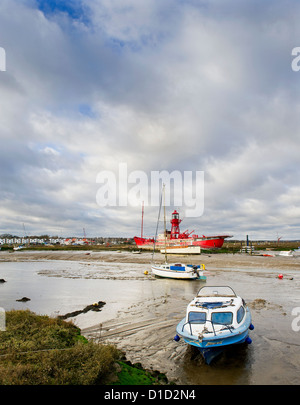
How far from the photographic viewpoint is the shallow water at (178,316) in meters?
10.1

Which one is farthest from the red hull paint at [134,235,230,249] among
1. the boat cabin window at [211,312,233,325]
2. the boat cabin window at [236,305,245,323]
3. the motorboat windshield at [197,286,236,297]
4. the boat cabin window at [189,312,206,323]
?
the boat cabin window at [211,312,233,325]

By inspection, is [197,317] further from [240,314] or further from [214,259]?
[214,259]

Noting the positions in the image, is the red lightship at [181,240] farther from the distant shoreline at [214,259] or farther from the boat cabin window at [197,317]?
the boat cabin window at [197,317]

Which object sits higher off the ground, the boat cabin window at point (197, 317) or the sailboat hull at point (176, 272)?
the boat cabin window at point (197, 317)

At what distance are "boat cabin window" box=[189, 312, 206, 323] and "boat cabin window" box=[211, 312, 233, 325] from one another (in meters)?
0.40

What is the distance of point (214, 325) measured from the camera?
11133mm

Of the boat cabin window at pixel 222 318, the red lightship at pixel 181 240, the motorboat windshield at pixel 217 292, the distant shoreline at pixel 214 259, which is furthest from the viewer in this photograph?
the red lightship at pixel 181 240

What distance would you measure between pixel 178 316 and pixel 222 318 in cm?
669

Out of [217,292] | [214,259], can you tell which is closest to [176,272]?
[217,292]

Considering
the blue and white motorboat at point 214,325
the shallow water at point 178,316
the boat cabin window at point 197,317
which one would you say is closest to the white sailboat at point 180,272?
the shallow water at point 178,316

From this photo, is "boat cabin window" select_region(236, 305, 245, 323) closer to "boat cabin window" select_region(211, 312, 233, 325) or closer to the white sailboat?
"boat cabin window" select_region(211, 312, 233, 325)

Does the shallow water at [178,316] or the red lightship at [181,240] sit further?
the red lightship at [181,240]

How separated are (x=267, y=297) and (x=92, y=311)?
15.3 metres
